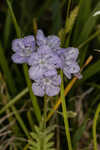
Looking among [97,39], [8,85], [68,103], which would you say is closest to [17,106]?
[8,85]

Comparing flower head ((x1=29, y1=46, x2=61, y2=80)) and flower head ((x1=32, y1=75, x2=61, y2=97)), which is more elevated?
flower head ((x1=29, y1=46, x2=61, y2=80))

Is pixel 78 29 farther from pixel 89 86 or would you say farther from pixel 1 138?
pixel 1 138

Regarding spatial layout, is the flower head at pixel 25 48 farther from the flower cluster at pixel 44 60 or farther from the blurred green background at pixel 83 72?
the blurred green background at pixel 83 72

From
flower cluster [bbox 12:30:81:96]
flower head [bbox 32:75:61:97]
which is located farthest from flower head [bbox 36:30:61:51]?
flower head [bbox 32:75:61:97]

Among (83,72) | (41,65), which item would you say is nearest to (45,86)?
(41,65)

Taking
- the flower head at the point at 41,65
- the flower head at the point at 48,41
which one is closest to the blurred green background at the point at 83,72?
the flower head at the point at 48,41

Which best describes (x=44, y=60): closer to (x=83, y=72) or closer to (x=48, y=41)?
(x=48, y=41)

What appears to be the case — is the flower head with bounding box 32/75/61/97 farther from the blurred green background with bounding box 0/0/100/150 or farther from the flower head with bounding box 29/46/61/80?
the blurred green background with bounding box 0/0/100/150
